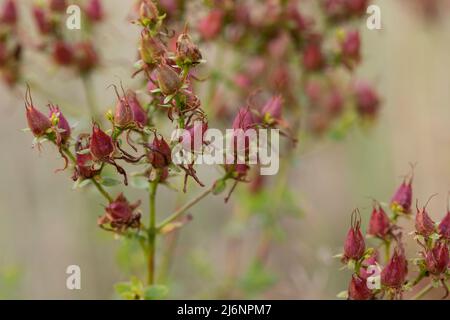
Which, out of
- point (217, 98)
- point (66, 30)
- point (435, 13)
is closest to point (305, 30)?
point (217, 98)

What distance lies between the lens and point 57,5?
2.46 meters

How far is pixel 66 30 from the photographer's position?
8.55 ft

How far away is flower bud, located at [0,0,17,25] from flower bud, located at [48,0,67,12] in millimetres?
147

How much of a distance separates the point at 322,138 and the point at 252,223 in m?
0.42

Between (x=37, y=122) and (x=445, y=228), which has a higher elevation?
(x=37, y=122)

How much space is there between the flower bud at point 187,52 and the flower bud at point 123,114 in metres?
0.15

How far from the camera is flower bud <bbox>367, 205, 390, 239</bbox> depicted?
1834 mm

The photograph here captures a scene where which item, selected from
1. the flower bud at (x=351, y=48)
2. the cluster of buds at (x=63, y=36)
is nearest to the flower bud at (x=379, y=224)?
the flower bud at (x=351, y=48)

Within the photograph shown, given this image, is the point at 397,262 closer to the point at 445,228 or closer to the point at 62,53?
the point at 445,228

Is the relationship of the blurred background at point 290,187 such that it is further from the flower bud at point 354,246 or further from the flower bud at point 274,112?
the flower bud at point 354,246

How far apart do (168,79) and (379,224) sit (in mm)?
613

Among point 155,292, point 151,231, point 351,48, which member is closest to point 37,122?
point 151,231

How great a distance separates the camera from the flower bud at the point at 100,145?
5.46 feet
